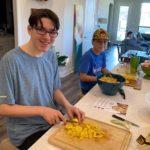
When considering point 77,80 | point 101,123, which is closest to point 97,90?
point 101,123

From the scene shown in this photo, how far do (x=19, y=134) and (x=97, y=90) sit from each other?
68 centimetres

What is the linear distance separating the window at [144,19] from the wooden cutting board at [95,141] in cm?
901

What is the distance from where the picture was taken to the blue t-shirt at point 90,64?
183cm

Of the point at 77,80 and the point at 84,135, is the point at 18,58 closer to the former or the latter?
the point at 84,135

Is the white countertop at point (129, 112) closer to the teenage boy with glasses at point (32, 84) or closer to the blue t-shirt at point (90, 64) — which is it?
the teenage boy with glasses at point (32, 84)

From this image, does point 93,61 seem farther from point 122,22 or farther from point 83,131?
point 122,22

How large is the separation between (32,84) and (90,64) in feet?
2.83

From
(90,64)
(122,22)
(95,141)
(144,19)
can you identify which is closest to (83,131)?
(95,141)

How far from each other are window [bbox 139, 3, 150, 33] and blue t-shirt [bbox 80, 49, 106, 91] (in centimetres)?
790

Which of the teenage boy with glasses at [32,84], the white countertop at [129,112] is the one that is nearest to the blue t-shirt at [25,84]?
the teenage boy with glasses at [32,84]

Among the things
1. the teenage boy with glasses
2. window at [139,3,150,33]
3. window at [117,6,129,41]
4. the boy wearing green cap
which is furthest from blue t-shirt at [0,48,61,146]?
window at [117,6,129,41]

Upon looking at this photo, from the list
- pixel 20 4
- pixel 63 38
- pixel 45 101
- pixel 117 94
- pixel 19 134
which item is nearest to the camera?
Result: pixel 19 134

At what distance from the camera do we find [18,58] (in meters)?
1.07

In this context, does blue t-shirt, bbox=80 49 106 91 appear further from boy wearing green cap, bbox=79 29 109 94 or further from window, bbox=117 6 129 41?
window, bbox=117 6 129 41
